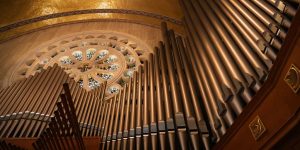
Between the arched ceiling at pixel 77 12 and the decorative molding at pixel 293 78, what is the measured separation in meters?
7.33

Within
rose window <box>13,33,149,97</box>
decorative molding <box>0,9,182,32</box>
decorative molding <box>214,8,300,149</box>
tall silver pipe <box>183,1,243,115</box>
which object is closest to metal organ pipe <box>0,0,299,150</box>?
tall silver pipe <box>183,1,243,115</box>

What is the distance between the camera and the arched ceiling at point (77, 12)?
938 centimetres

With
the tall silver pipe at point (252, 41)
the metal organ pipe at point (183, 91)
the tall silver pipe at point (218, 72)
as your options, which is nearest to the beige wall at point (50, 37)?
the metal organ pipe at point (183, 91)

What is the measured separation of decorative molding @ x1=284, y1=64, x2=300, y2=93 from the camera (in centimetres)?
221

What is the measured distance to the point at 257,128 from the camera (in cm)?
261

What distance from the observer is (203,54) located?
484 cm

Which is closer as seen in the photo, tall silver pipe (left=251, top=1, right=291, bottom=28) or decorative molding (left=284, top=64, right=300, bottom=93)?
decorative molding (left=284, top=64, right=300, bottom=93)

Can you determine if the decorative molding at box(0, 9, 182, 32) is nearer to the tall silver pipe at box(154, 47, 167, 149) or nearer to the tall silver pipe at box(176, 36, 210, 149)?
Answer: the tall silver pipe at box(176, 36, 210, 149)

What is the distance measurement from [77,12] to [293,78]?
9.19 m

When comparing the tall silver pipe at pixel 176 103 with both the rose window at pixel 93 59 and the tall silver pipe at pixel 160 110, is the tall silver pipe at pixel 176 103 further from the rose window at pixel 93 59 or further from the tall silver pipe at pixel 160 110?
the rose window at pixel 93 59

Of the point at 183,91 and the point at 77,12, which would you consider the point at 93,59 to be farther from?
the point at 183,91

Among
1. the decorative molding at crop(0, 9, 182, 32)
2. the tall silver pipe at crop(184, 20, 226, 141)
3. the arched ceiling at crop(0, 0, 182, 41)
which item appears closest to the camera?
the tall silver pipe at crop(184, 20, 226, 141)

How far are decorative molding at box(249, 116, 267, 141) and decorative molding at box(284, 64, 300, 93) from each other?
44 cm

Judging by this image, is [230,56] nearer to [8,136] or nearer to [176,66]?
[176,66]
